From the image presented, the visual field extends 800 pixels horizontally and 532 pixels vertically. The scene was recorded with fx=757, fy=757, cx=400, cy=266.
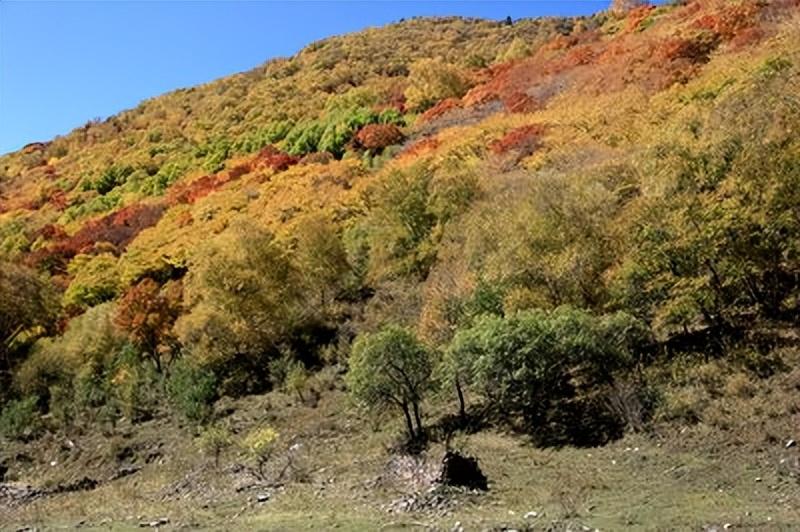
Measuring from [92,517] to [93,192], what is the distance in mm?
60792

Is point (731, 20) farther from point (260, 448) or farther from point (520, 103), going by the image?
point (260, 448)

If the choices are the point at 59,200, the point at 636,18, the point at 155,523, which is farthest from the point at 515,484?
the point at 59,200

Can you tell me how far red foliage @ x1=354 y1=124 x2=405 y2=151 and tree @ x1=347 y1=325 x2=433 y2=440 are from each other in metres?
38.3

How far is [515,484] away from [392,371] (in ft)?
19.1

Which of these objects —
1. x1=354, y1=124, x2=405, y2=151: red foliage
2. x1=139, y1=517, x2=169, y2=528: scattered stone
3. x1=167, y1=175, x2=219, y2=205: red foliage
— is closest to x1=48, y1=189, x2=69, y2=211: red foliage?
x1=167, y1=175, x2=219, y2=205: red foliage

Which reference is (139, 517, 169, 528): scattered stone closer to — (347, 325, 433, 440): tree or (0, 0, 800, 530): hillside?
(0, 0, 800, 530): hillside

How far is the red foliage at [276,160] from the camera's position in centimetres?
5978

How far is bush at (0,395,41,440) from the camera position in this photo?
3031cm

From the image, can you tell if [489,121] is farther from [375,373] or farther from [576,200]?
[375,373]

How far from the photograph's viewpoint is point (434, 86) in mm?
67250

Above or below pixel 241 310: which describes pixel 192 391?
below

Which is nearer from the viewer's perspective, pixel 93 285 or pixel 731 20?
pixel 93 285

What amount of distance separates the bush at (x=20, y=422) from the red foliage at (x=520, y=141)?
1044 inches

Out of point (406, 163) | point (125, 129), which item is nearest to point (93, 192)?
point (125, 129)
